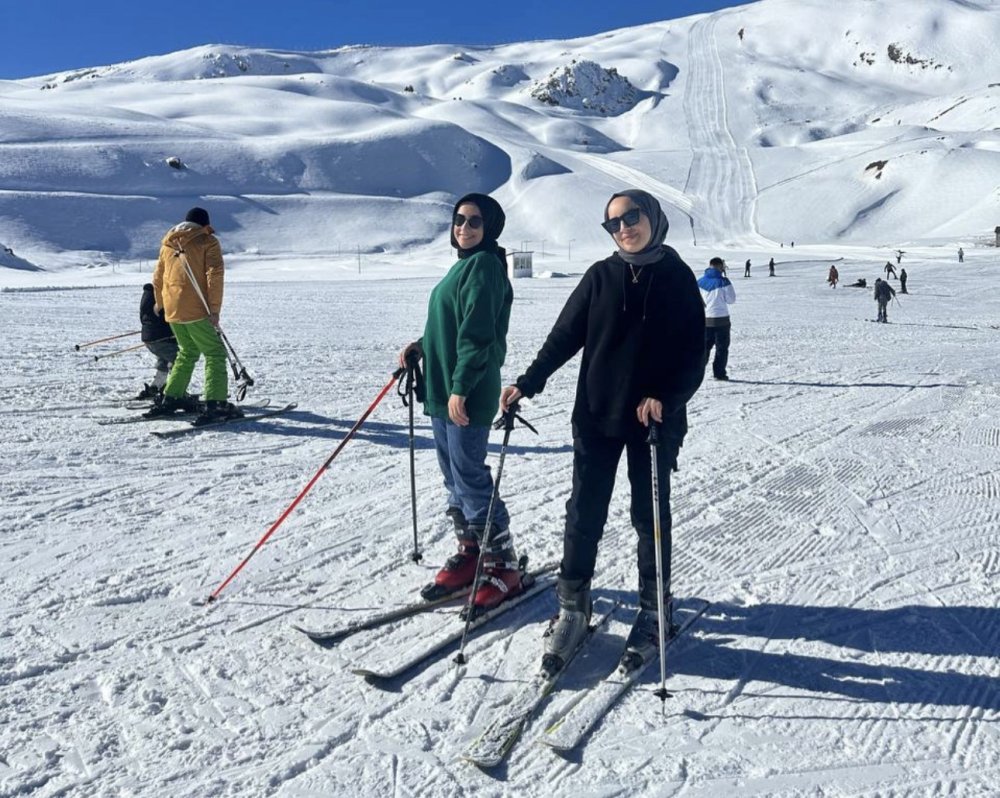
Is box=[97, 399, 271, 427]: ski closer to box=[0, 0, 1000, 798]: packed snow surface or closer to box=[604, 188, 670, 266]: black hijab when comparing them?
A: box=[0, 0, 1000, 798]: packed snow surface

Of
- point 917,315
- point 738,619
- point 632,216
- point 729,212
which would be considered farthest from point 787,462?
point 729,212

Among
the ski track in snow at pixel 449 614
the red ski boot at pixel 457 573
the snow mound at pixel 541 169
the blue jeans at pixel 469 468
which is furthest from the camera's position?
the snow mound at pixel 541 169

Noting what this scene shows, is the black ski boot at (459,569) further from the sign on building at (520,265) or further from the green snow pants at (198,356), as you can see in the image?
the sign on building at (520,265)

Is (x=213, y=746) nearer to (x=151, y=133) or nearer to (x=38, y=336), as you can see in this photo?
(x=38, y=336)

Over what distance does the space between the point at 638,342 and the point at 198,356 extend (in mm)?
5300

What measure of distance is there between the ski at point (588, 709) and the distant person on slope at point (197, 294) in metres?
4.86

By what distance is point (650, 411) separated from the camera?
3.04 meters

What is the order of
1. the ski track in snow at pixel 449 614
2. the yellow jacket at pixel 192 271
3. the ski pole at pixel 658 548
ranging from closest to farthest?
the ski track in snow at pixel 449 614 < the ski pole at pixel 658 548 < the yellow jacket at pixel 192 271

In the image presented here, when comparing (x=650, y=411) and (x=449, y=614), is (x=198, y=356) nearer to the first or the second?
(x=449, y=614)

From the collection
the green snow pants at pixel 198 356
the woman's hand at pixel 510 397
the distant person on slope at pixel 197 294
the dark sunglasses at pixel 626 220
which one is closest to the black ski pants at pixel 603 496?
the woman's hand at pixel 510 397

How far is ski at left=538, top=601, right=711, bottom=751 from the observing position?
2762 mm

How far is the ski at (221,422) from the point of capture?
6.79 meters

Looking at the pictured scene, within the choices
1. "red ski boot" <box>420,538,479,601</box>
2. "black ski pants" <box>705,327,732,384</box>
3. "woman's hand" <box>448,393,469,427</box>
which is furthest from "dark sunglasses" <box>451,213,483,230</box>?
"black ski pants" <box>705,327,732,384</box>

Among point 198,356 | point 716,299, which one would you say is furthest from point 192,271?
point 716,299
